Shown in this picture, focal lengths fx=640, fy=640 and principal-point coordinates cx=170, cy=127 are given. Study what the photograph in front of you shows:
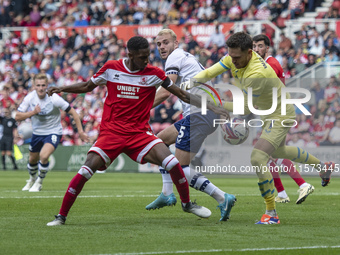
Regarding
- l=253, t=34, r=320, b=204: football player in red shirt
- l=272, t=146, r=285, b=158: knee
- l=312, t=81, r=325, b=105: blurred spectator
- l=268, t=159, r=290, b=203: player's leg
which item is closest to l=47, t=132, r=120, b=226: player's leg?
l=272, t=146, r=285, b=158: knee

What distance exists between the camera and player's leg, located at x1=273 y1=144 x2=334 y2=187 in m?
9.73

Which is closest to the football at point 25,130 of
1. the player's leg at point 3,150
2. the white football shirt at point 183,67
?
the player's leg at point 3,150

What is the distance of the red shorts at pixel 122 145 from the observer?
782cm

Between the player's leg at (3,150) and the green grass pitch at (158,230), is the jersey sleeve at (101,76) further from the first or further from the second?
the player's leg at (3,150)

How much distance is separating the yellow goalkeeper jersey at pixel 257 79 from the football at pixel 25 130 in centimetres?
1750

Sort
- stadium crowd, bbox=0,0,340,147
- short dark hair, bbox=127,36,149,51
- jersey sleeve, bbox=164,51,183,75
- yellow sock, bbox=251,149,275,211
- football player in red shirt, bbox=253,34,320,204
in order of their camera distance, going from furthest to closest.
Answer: stadium crowd, bbox=0,0,340,147 → football player in red shirt, bbox=253,34,320,204 → jersey sleeve, bbox=164,51,183,75 → yellow sock, bbox=251,149,275,211 → short dark hair, bbox=127,36,149,51

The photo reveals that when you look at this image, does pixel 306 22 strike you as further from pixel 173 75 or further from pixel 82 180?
pixel 82 180

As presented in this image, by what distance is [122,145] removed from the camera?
788 centimetres

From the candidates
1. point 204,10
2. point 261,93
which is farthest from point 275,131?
point 204,10

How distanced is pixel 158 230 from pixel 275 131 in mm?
2197

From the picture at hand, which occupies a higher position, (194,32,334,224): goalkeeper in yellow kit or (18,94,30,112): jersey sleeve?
(194,32,334,224): goalkeeper in yellow kit

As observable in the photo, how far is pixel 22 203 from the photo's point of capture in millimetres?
10727

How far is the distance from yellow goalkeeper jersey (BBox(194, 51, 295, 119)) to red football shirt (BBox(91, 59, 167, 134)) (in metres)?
0.90

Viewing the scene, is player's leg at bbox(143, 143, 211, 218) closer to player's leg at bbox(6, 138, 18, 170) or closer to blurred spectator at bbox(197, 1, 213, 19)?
player's leg at bbox(6, 138, 18, 170)
